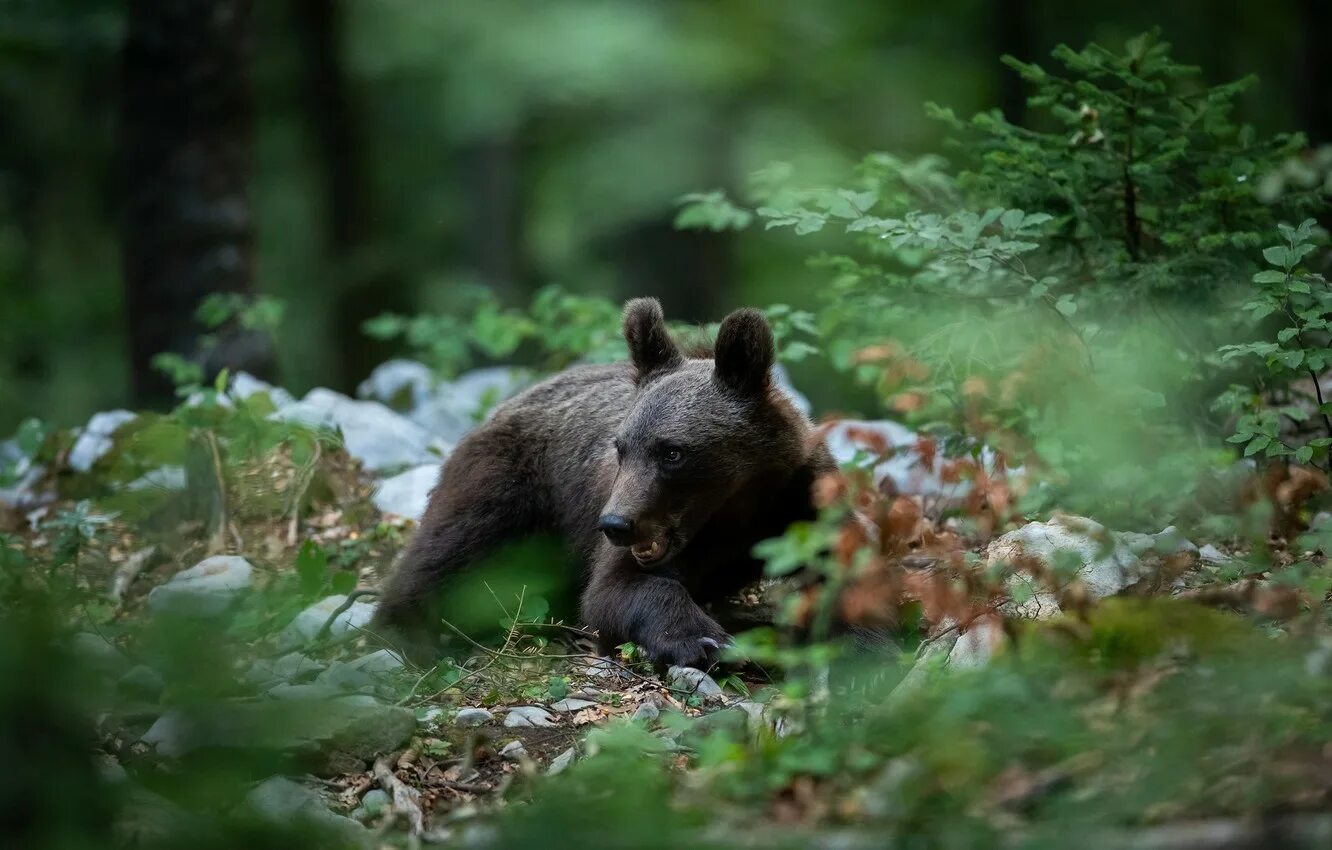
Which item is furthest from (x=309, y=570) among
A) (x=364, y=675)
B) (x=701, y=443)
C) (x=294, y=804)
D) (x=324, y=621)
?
(x=294, y=804)

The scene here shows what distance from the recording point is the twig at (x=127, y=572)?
6.45 m

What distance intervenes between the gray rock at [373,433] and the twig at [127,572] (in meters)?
1.25

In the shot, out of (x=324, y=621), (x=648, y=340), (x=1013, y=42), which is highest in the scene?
(x=1013, y=42)

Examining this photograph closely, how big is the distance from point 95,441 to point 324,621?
3.56 meters

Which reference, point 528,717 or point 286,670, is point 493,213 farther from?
point 528,717

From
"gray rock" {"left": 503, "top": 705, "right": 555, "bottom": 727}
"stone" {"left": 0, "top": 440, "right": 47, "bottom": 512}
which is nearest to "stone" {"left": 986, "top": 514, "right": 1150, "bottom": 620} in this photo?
"gray rock" {"left": 503, "top": 705, "right": 555, "bottom": 727}

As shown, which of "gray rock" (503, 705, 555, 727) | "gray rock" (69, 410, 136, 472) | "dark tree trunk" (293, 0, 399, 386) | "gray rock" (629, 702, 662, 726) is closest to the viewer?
"gray rock" (629, 702, 662, 726)

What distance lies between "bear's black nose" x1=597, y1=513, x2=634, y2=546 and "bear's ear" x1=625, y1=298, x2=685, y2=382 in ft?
3.27

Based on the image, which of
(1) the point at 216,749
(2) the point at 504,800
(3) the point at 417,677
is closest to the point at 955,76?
(3) the point at 417,677

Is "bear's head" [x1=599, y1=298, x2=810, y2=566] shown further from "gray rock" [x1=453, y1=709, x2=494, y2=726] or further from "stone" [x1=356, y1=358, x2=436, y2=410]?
"stone" [x1=356, y1=358, x2=436, y2=410]

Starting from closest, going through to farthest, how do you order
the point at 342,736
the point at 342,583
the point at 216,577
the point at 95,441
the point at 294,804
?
the point at 294,804 < the point at 342,736 < the point at 342,583 < the point at 216,577 < the point at 95,441

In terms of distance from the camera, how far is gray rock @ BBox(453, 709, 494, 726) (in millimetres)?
4301

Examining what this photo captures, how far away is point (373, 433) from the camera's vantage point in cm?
816

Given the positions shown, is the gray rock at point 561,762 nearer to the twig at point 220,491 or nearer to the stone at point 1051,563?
the stone at point 1051,563
